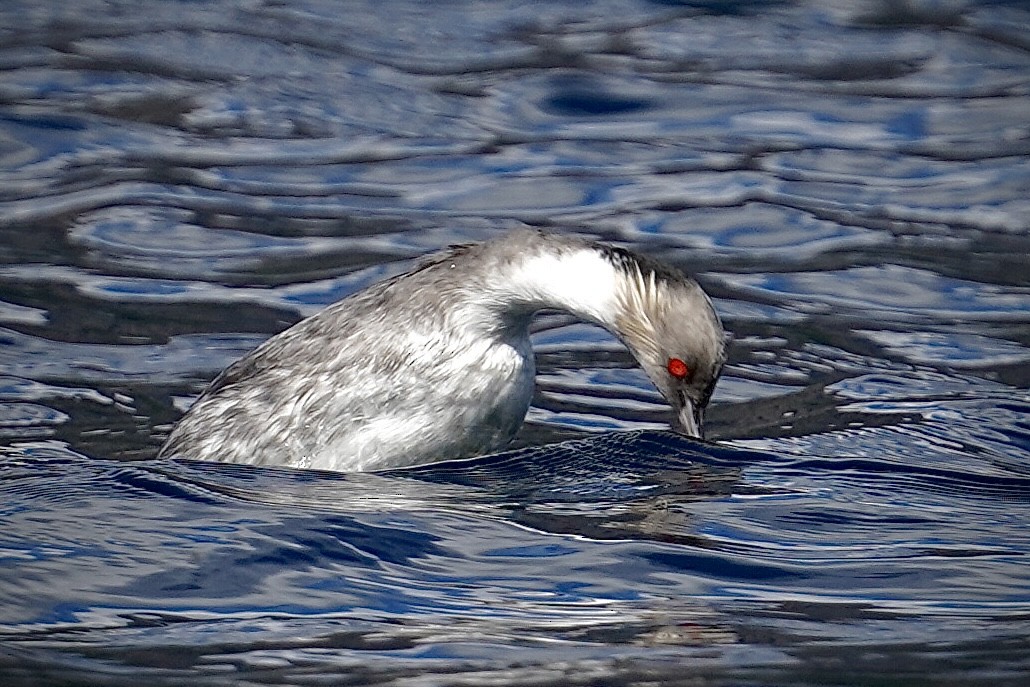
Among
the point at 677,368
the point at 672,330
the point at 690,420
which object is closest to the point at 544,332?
the point at 690,420

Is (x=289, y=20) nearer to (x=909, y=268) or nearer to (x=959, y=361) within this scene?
(x=909, y=268)

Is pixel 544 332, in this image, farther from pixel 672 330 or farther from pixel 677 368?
pixel 672 330

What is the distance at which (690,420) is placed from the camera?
7453 millimetres

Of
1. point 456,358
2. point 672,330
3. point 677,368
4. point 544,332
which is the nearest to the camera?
point 672,330

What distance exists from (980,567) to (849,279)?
16.3 feet

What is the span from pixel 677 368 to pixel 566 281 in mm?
531

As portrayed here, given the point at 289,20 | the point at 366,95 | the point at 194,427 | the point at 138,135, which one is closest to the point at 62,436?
the point at 194,427

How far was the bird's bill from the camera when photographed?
7.40 m

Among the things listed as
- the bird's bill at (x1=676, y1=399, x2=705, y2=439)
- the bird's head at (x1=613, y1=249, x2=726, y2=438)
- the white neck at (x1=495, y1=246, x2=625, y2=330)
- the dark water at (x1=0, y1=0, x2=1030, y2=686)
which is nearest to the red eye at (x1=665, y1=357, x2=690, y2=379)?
the bird's head at (x1=613, y1=249, x2=726, y2=438)

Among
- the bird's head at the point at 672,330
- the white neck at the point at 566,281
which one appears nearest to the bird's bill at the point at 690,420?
the bird's head at the point at 672,330

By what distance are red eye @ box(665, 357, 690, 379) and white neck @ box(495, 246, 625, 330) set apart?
0.27m

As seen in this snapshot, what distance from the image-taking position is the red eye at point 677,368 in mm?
7215

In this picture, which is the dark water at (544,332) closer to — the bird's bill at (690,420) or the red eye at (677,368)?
the bird's bill at (690,420)

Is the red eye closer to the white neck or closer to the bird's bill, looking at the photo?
the bird's bill
